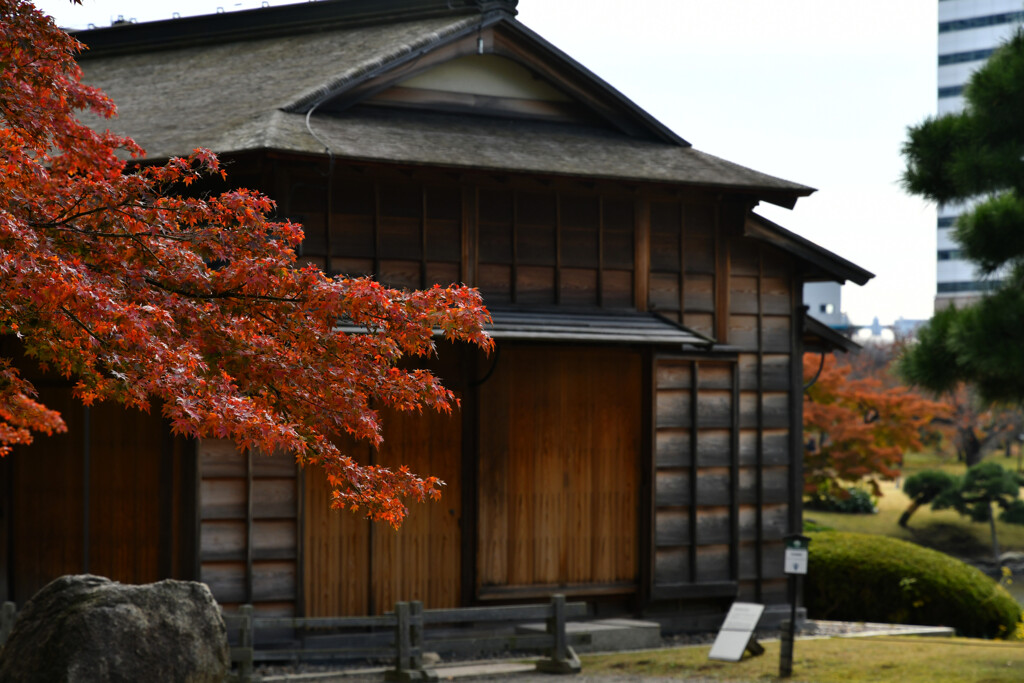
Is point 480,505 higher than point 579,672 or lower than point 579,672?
higher

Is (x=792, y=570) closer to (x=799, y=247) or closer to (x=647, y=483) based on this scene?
(x=647, y=483)

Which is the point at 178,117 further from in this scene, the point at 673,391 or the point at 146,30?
the point at 673,391

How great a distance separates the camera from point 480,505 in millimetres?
13391

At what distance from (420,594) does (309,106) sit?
5.14 meters

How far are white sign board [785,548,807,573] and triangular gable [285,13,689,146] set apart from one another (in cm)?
512

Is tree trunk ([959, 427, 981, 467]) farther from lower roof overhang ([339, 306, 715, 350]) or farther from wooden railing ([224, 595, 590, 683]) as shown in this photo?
wooden railing ([224, 595, 590, 683])

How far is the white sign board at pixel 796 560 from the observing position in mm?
12070

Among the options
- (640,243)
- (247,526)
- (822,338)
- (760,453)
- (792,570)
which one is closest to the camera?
(792,570)

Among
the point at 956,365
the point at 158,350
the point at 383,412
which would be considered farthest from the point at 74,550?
the point at 956,365

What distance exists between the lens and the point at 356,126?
13.0 metres

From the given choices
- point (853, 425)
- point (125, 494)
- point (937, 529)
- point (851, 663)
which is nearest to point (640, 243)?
point (851, 663)

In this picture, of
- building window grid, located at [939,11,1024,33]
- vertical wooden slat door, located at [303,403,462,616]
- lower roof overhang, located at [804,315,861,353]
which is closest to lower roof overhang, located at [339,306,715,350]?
vertical wooden slat door, located at [303,403,462,616]

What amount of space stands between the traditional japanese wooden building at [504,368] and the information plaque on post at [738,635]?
3.73ft

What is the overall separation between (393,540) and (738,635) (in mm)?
3626
